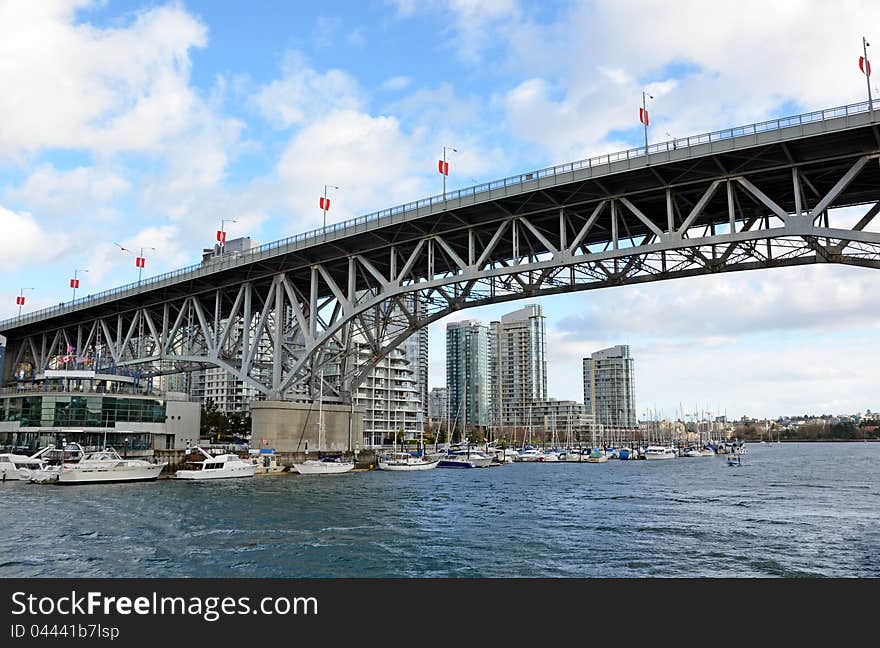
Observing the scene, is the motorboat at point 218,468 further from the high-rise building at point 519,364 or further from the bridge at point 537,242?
the high-rise building at point 519,364

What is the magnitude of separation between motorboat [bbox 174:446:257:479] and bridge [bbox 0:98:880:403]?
7064mm

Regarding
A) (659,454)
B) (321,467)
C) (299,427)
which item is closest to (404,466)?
(321,467)

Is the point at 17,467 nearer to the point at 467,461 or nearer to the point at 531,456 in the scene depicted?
the point at 467,461

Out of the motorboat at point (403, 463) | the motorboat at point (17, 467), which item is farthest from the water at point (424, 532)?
the motorboat at point (403, 463)

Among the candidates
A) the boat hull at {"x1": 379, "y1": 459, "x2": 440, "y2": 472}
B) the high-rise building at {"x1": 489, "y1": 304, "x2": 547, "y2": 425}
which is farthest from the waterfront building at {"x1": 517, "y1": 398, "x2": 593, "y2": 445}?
the boat hull at {"x1": 379, "y1": 459, "x2": 440, "y2": 472}

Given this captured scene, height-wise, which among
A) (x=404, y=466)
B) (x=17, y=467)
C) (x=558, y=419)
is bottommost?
(x=404, y=466)

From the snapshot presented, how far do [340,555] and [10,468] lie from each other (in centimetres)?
4051

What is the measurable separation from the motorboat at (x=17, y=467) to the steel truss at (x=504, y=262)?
55.5ft

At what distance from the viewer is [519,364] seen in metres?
196

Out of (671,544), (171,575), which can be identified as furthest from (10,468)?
(671,544)

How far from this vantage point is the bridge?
36844 millimetres

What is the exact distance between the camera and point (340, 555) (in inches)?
903

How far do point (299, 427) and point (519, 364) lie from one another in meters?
137

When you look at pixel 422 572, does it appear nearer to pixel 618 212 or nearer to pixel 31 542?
pixel 31 542
